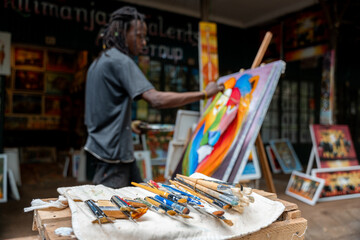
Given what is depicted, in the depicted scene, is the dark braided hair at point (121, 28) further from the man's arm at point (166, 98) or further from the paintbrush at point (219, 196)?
the paintbrush at point (219, 196)

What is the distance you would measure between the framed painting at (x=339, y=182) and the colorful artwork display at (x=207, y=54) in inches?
66.3

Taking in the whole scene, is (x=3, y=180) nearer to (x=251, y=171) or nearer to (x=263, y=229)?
(x=251, y=171)

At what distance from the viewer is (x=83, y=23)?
4.61m

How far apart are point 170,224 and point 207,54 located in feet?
9.69

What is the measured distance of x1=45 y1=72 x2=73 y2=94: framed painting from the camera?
671 cm

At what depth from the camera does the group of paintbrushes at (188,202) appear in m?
0.88

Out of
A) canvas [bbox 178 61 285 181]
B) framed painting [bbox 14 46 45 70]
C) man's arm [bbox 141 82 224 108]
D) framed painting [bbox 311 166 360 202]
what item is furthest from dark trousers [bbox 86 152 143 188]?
framed painting [bbox 14 46 45 70]

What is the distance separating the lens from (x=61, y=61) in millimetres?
6672

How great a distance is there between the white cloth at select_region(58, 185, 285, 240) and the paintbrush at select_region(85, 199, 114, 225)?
1 centimetres

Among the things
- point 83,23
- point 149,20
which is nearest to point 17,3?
point 83,23

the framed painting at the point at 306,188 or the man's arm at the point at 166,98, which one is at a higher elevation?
the man's arm at the point at 166,98

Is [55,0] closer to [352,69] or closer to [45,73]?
[45,73]

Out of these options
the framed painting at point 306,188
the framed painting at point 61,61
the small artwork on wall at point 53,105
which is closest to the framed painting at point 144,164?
the framed painting at point 306,188

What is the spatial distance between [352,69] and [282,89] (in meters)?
1.72
